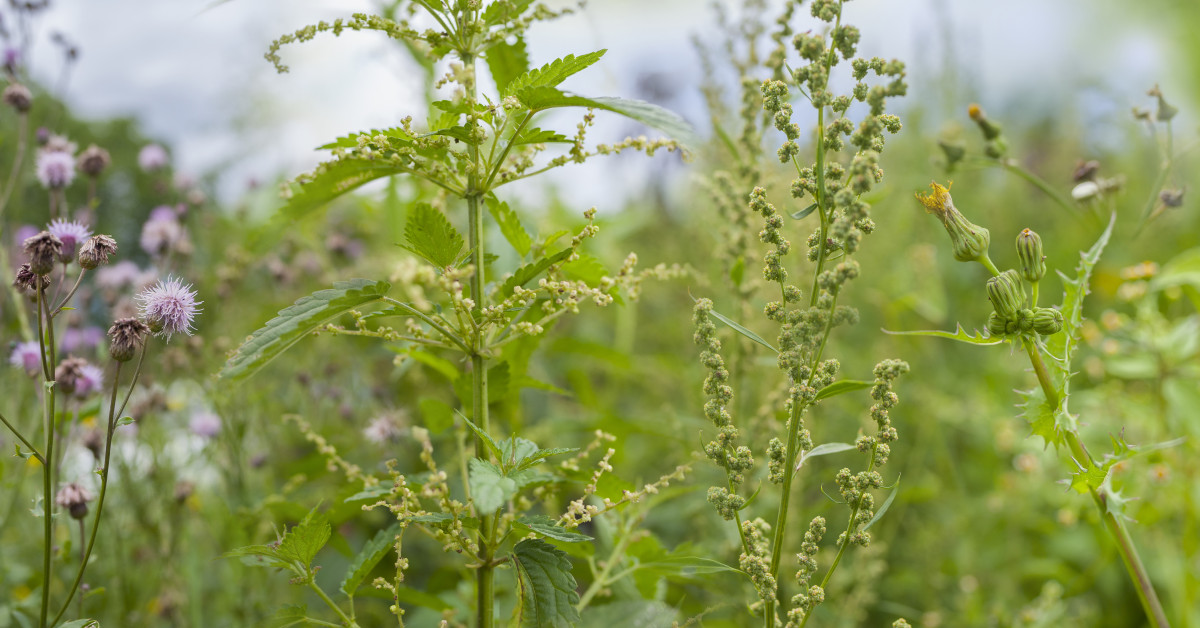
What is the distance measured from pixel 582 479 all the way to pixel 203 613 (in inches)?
39.8

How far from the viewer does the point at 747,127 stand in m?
0.95

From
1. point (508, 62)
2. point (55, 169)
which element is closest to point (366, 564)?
point (508, 62)

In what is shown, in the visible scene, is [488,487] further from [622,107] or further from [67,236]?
[67,236]

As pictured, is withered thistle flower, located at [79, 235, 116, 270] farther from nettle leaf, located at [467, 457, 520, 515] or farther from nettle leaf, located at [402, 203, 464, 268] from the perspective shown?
nettle leaf, located at [467, 457, 520, 515]

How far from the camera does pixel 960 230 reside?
654mm

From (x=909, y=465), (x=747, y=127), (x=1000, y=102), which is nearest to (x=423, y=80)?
(x=747, y=127)

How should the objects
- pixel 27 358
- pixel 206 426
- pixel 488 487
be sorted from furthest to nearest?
1. pixel 206 426
2. pixel 27 358
3. pixel 488 487

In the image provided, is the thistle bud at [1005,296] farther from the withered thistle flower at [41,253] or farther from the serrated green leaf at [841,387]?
the withered thistle flower at [41,253]

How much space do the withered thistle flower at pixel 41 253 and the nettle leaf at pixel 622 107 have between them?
0.43 m

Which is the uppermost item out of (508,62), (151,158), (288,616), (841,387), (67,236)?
(151,158)

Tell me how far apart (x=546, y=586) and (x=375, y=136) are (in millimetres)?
400

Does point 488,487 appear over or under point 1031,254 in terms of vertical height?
under

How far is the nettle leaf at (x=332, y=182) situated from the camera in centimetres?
67

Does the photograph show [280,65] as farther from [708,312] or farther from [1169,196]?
[1169,196]
